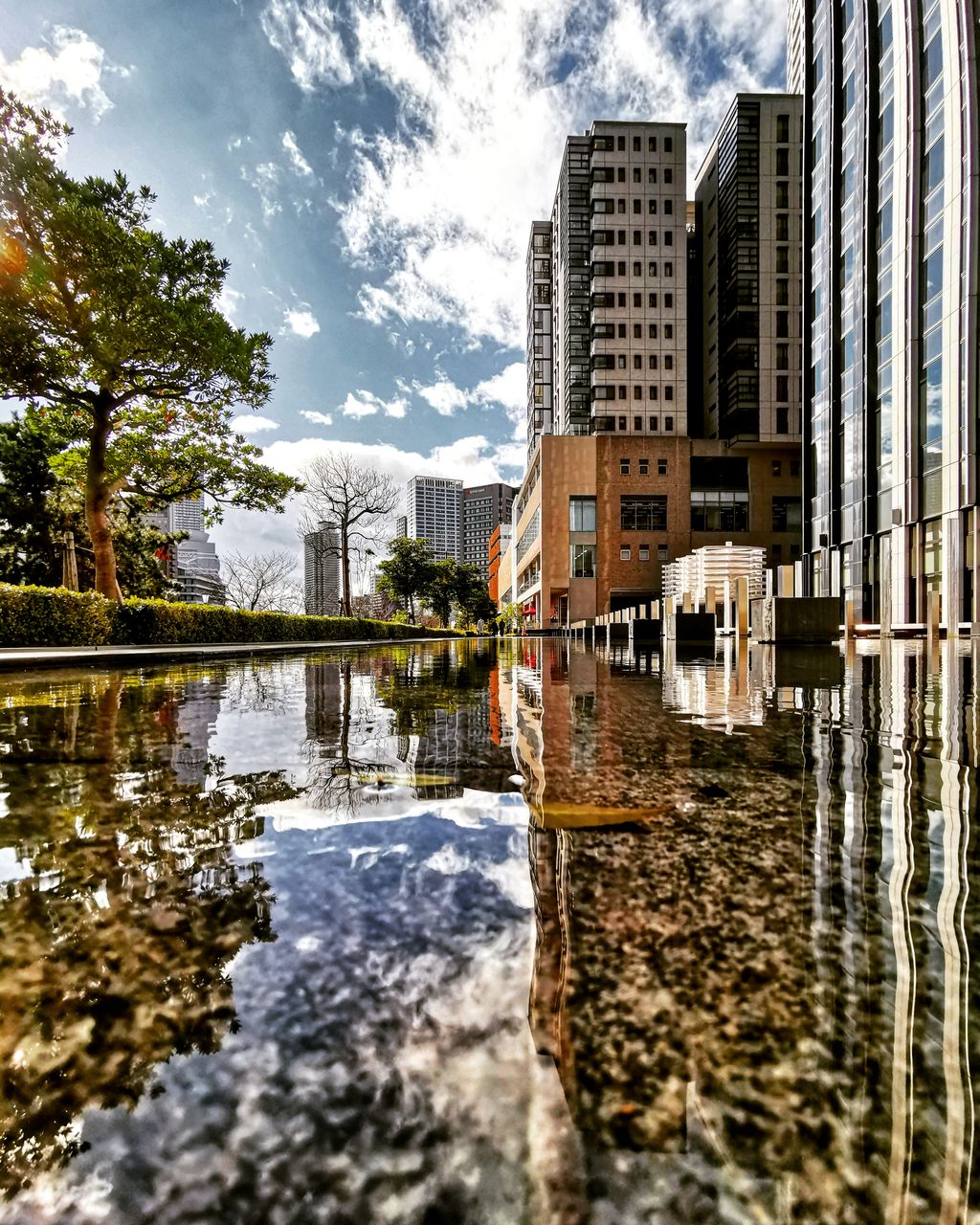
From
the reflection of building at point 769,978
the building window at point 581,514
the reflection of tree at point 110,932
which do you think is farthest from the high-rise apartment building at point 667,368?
Result: the reflection of tree at point 110,932

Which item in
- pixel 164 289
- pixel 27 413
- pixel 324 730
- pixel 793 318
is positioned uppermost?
pixel 793 318

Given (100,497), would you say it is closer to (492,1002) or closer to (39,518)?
(39,518)

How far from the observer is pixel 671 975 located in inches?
27.0

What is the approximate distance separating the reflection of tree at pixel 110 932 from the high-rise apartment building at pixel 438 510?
129741mm

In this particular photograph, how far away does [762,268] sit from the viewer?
42375 mm

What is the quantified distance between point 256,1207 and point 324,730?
231 cm

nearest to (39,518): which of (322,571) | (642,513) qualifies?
(642,513)

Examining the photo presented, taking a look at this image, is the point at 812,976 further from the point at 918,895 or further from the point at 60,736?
the point at 60,736

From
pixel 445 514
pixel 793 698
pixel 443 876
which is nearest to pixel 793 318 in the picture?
pixel 793 698

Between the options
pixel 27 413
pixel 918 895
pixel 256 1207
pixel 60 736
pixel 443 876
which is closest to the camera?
pixel 256 1207

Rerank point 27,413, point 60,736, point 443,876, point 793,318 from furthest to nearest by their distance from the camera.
A: point 793,318 → point 27,413 → point 60,736 → point 443,876

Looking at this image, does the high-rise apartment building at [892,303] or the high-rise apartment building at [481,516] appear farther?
the high-rise apartment building at [481,516]

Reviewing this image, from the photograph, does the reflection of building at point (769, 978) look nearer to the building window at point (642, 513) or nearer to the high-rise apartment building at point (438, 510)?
the building window at point (642, 513)

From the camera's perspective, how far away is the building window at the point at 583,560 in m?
46.7
